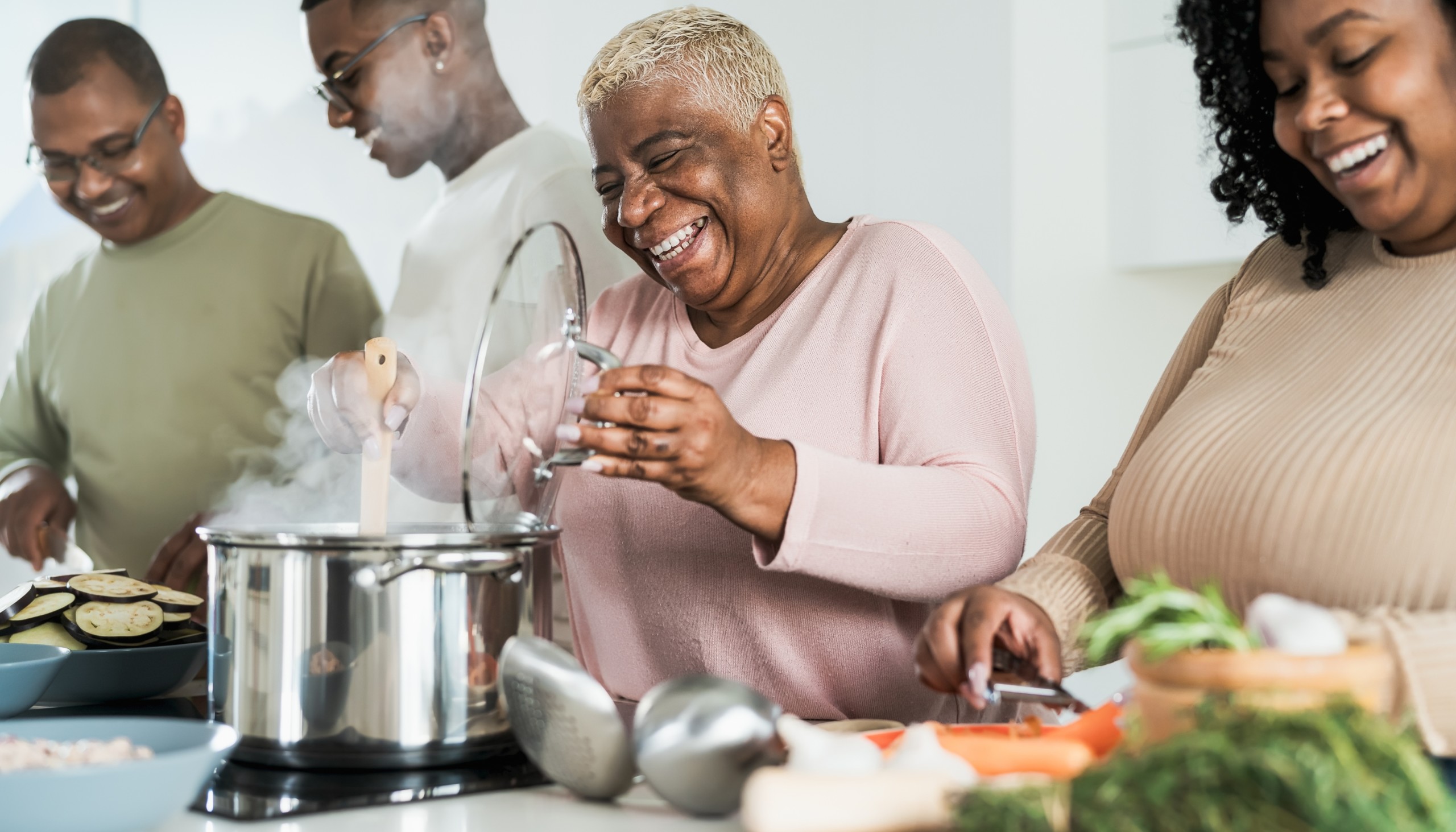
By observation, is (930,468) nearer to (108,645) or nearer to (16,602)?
(108,645)

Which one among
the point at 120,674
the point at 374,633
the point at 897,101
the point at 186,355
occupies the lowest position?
the point at 120,674

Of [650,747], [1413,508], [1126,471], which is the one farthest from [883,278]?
[650,747]

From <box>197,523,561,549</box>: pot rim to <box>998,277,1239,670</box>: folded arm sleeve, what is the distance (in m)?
0.37

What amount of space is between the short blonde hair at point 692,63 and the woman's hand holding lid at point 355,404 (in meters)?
0.35

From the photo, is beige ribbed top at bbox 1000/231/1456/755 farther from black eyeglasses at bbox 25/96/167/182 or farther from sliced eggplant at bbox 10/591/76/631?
black eyeglasses at bbox 25/96/167/182

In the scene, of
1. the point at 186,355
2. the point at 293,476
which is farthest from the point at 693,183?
the point at 186,355

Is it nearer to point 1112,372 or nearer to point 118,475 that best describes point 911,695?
point 118,475

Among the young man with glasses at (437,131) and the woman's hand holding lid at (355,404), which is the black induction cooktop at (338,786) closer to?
the woman's hand holding lid at (355,404)

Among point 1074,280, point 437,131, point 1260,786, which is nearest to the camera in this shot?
point 1260,786

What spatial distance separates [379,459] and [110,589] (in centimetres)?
46

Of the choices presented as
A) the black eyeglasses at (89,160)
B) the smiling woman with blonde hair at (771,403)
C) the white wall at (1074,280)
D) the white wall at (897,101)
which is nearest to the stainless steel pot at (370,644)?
the smiling woman with blonde hair at (771,403)

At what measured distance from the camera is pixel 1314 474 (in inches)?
35.3

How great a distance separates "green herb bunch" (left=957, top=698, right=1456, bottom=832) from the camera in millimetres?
460

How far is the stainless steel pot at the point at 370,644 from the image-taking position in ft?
2.71
